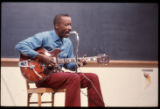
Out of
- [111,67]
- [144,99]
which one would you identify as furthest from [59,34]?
[144,99]

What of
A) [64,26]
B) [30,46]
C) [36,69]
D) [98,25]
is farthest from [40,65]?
[98,25]

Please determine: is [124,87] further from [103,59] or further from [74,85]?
[74,85]

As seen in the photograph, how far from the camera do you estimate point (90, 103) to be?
2.41 metres

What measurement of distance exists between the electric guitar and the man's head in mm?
177

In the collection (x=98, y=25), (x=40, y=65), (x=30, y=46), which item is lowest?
(x=40, y=65)

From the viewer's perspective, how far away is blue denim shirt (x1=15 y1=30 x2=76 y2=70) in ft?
8.48

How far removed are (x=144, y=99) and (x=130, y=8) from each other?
3.83ft

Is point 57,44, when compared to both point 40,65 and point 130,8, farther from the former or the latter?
point 130,8

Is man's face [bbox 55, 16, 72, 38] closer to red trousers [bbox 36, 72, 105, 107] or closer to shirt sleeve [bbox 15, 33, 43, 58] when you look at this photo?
shirt sleeve [bbox 15, 33, 43, 58]

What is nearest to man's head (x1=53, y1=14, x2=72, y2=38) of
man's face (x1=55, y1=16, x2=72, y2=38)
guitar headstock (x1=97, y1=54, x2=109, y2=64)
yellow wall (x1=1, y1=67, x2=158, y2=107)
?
man's face (x1=55, y1=16, x2=72, y2=38)

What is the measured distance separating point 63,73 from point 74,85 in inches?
6.8

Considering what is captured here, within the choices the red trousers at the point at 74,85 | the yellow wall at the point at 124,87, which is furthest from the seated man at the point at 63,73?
the yellow wall at the point at 124,87

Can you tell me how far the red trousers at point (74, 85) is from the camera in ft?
7.47

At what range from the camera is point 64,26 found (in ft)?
8.63
